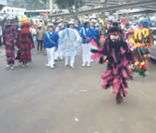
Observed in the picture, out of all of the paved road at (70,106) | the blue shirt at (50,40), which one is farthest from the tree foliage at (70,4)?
the paved road at (70,106)

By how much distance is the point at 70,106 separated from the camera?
11883 mm

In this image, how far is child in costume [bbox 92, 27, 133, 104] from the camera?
12211mm

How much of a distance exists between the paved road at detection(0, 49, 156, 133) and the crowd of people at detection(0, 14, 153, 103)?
2.11 ft

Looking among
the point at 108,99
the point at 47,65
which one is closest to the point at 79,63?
the point at 47,65

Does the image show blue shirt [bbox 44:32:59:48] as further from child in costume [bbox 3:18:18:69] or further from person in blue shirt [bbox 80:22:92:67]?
child in costume [bbox 3:18:18:69]

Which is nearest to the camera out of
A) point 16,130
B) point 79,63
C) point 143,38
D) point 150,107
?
point 16,130

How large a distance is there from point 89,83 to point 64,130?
6.18 meters

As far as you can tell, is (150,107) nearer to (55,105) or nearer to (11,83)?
(55,105)

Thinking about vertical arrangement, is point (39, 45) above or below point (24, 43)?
below

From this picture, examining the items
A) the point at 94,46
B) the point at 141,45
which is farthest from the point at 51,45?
the point at 94,46

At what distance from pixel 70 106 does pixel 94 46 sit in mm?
1459

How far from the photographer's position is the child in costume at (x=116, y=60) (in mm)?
12211

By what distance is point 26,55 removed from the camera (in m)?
20.5

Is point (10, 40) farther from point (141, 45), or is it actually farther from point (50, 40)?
point (141, 45)
